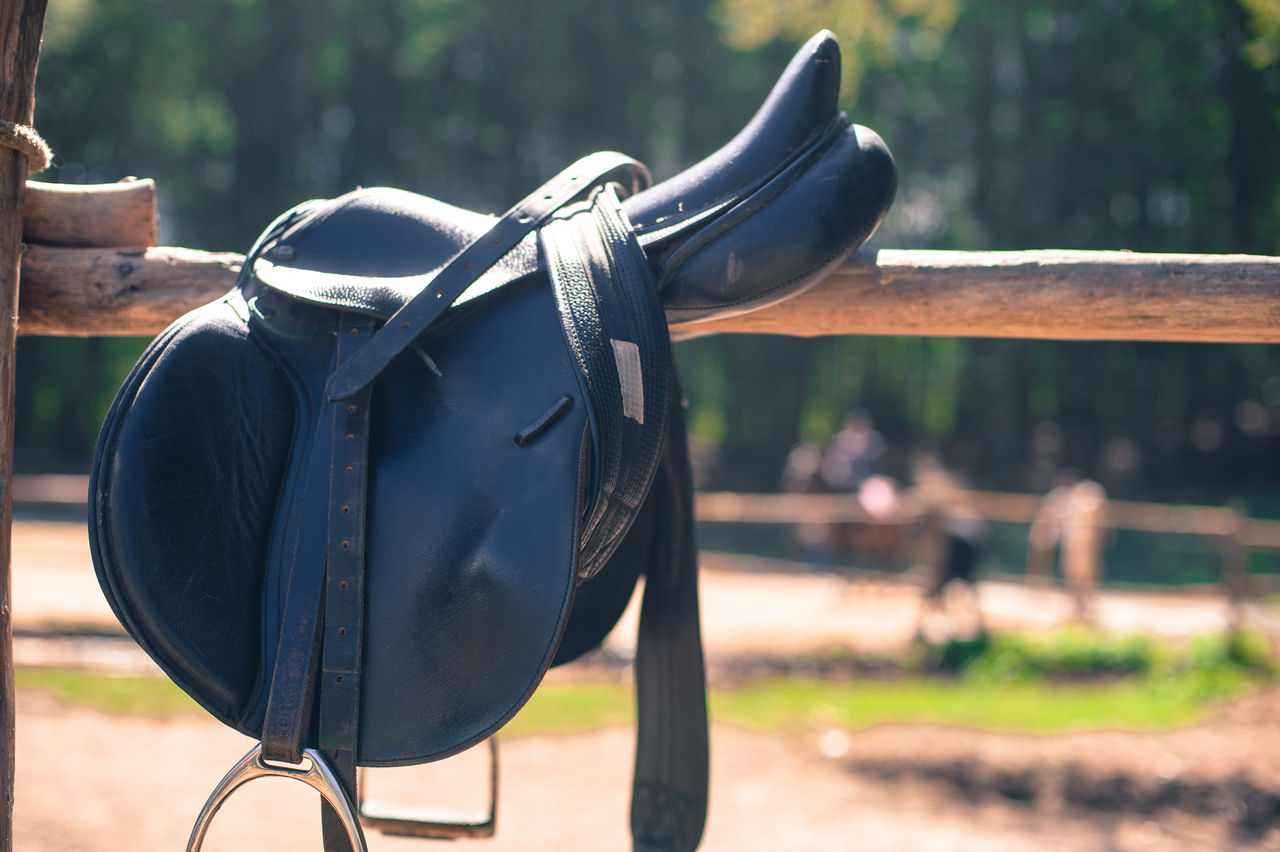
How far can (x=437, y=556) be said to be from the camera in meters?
0.97

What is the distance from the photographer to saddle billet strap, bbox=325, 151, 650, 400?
1.00 metres

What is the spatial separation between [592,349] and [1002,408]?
19.7 meters

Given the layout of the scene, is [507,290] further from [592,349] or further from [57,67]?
[57,67]

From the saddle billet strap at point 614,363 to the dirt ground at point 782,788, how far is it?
269cm

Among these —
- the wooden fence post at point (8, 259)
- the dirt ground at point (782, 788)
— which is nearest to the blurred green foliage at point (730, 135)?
the dirt ground at point (782, 788)

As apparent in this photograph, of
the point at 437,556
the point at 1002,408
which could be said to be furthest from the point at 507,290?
the point at 1002,408

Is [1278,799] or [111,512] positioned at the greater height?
[111,512]

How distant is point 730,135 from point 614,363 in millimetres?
17641

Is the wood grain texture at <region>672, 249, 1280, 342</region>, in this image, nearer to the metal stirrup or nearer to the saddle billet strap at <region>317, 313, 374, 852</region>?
the saddle billet strap at <region>317, 313, 374, 852</region>

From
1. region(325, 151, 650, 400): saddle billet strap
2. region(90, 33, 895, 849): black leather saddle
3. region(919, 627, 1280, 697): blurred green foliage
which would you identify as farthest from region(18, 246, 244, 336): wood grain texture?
region(919, 627, 1280, 697): blurred green foliage

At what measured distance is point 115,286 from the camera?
1436mm

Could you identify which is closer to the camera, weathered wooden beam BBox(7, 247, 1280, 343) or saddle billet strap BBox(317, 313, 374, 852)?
saddle billet strap BBox(317, 313, 374, 852)

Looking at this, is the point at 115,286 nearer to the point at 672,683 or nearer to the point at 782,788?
the point at 672,683

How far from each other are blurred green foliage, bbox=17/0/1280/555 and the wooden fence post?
15.5 metres
